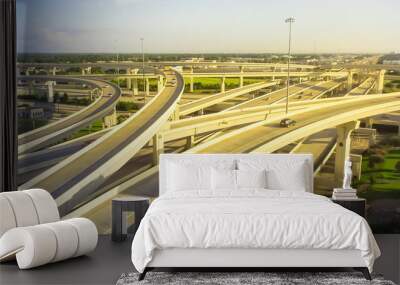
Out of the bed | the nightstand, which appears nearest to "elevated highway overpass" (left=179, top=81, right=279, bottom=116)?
the nightstand

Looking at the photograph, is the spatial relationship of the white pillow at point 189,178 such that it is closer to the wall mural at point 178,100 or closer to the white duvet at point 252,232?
the wall mural at point 178,100

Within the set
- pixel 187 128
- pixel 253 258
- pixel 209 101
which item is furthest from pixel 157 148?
pixel 253 258

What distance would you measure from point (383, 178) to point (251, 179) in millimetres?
1868

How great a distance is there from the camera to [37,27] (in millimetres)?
8602

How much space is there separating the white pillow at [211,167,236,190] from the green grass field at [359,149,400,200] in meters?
1.81

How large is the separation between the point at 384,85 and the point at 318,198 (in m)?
2.38

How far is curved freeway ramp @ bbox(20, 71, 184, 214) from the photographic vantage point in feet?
28.2

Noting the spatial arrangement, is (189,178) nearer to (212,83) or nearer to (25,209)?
(212,83)

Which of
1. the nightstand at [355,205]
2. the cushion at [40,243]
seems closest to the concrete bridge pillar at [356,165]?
the nightstand at [355,205]

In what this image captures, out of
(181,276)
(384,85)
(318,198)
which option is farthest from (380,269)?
(384,85)

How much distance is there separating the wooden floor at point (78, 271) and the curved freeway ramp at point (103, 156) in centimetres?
157

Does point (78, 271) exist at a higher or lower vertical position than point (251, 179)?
lower

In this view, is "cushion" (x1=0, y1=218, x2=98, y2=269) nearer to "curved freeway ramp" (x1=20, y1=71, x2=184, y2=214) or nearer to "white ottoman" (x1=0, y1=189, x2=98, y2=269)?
"white ottoman" (x1=0, y1=189, x2=98, y2=269)

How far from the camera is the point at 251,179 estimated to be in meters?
7.64
